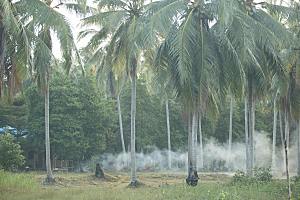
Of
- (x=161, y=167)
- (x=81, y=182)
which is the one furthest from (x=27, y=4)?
(x=161, y=167)

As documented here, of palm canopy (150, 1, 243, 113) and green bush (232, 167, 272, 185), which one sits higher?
palm canopy (150, 1, 243, 113)

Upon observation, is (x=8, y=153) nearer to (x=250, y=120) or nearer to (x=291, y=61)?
(x=250, y=120)

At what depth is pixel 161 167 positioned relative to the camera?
136 feet

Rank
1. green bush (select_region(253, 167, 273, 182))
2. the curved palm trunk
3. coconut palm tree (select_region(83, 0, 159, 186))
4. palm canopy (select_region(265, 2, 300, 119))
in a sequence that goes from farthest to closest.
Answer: coconut palm tree (select_region(83, 0, 159, 186)) → the curved palm trunk → green bush (select_region(253, 167, 273, 182)) → palm canopy (select_region(265, 2, 300, 119))

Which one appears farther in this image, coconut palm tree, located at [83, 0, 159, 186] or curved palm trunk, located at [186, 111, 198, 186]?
coconut palm tree, located at [83, 0, 159, 186]

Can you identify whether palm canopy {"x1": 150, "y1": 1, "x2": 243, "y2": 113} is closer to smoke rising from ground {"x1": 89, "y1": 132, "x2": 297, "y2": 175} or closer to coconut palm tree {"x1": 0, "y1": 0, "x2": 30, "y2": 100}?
coconut palm tree {"x1": 0, "y1": 0, "x2": 30, "y2": 100}

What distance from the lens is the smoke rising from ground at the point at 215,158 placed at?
40.8m

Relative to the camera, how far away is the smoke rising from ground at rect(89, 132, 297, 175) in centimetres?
4076

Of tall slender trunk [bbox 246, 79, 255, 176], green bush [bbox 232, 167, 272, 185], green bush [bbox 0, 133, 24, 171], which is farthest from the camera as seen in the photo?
green bush [bbox 0, 133, 24, 171]

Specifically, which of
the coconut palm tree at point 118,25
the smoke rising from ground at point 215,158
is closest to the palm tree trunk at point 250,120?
the coconut palm tree at point 118,25

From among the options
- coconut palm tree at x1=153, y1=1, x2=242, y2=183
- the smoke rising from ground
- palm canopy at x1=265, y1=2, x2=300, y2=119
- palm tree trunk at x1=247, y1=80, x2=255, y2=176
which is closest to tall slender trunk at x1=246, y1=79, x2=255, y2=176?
palm tree trunk at x1=247, y1=80, x2=255, y2=176

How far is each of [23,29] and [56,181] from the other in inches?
461

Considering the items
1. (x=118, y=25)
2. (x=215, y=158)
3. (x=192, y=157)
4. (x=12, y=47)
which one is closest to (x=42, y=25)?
(x=12, y=47)

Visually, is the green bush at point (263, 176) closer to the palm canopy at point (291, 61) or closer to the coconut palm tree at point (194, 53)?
the palm canopy at point (291, 61)
